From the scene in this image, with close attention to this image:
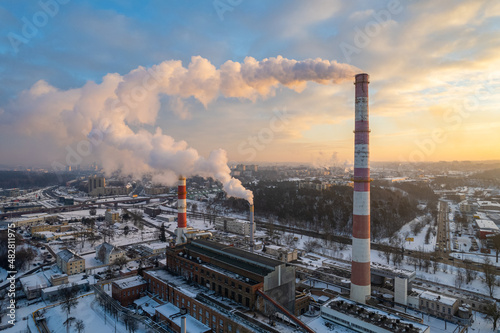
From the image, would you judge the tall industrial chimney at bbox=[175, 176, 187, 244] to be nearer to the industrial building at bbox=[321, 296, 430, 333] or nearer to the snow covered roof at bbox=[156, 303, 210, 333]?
the snow covered roof at bbox=[156, 303, 210, 333]

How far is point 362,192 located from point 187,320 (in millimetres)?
12935

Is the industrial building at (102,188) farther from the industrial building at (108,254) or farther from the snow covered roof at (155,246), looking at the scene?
the industrial building at (108,254)

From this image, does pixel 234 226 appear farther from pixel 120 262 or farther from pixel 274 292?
pixel 274 292

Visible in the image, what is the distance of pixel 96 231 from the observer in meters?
46.6

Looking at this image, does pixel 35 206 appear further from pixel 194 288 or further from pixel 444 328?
pixel 444 328

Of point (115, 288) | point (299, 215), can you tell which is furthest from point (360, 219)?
point (299, 215)

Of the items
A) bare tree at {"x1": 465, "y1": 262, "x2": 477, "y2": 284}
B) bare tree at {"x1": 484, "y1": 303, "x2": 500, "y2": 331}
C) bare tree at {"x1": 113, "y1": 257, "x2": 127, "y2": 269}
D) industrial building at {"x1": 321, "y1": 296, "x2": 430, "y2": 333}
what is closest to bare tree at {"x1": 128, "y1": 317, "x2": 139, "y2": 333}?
industrial building at {"x1": 321, "y1": 296, "x2": 430, "y2": 333}

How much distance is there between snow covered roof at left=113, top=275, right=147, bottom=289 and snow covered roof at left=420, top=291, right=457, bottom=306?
64.6ft

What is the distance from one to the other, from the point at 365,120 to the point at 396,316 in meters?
10.9

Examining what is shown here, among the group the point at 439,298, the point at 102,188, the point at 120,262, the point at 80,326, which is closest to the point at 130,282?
the point at 80,326

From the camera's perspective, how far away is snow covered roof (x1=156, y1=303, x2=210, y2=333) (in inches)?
662

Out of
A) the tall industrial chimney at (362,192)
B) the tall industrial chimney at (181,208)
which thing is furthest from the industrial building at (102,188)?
the tall industrial chimney at (362,192)

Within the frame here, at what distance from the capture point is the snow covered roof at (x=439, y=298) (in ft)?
61.8

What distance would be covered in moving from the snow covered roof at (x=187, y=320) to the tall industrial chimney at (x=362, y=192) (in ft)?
31.5
